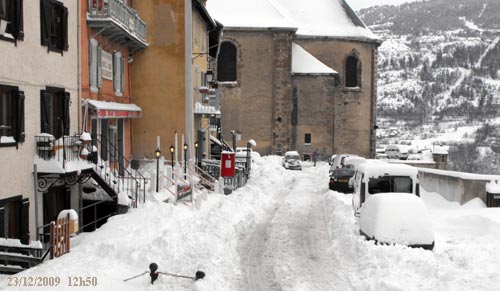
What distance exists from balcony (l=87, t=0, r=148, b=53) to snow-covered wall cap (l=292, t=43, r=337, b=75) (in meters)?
26.3

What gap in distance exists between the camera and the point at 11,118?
13.1 m

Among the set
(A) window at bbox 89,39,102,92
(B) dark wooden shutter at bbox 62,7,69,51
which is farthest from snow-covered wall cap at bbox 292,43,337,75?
(B) dark wooden shutter at bbox 62,7,69,51

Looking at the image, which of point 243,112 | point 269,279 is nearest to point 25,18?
point 269,279

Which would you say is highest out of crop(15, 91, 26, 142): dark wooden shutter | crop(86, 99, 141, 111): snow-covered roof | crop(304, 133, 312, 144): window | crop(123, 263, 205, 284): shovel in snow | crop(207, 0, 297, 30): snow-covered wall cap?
crop(207, 0, 297, 30): snow-covered wall cap

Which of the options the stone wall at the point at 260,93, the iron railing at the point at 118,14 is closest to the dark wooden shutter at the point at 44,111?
the iron railing at the point at 118,14

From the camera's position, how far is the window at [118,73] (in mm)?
20953

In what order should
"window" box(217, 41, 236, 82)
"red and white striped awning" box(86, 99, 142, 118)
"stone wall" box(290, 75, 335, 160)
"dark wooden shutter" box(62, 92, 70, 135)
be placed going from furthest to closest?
"stone wall" box(290, 75, 335, 160), "window" box(217, 41, 236, 82), "red and white striped awning" box(86, 99, 142, 118), "dark wooden shutter" box(62, 92, 70, 135)

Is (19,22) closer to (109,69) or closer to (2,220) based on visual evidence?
(2,220)

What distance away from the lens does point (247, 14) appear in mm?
47562

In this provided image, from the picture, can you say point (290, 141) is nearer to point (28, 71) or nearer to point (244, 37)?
point (244, 37)

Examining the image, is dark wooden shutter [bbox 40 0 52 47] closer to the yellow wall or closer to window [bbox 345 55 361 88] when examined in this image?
the yellow wall

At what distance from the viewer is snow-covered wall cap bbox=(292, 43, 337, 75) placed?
47.2m

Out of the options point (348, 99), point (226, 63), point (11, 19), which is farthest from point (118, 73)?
point (348, 99)

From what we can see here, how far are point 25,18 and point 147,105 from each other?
1011 centimetres
